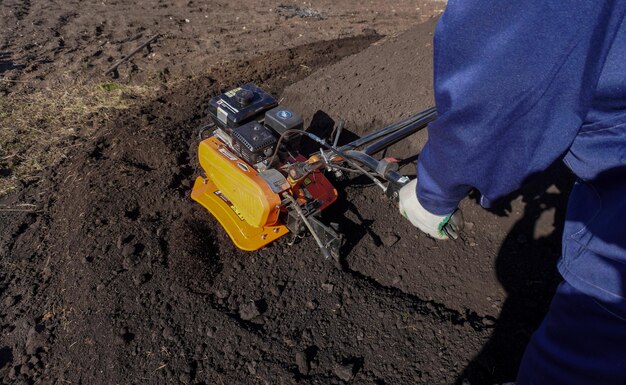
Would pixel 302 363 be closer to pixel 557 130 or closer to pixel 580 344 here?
pixel 580 344

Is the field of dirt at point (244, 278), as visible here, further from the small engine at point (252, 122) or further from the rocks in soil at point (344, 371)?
the small engine at point (252, 122)

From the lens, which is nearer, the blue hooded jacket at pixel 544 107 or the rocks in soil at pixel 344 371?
the blue hooded jacket at pixel 544 107

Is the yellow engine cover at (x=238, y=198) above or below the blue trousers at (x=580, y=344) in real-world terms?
below

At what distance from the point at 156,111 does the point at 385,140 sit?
7.26ft

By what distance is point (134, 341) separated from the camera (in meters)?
2.40

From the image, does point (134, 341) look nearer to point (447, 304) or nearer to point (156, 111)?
point (447, 304)

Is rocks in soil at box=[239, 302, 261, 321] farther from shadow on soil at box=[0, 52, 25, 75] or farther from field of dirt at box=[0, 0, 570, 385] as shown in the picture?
shadow on soil at box=[0, 52, 25, 75]

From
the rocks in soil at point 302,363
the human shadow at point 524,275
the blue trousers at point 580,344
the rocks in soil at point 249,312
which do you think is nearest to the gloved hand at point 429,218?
the blue trousers at point 580,344

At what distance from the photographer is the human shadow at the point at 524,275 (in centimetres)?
233

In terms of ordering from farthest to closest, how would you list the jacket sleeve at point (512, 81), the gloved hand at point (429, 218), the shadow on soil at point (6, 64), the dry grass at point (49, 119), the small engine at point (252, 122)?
the shadow on soil at point (6, 64), the dry grass at point (49, 119), the small engine at point (252, 122), the gloved hand at point (429, 218), the jacket sleeve at point (512, 81)

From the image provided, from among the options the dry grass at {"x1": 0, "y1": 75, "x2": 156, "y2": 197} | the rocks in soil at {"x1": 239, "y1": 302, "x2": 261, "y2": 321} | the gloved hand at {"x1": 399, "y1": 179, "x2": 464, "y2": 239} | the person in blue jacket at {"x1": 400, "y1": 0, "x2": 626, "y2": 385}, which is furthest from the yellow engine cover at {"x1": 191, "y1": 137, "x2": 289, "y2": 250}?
the dry grass at {"x1": 0, "y1": 75, "x2": 156, "y2": 197}

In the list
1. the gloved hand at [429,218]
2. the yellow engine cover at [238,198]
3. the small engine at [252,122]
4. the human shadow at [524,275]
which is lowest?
the human shadow at [524,275]

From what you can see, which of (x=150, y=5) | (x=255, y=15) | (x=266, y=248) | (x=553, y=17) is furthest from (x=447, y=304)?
(x=150, y=5)

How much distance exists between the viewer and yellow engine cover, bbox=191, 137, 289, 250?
2480mm
